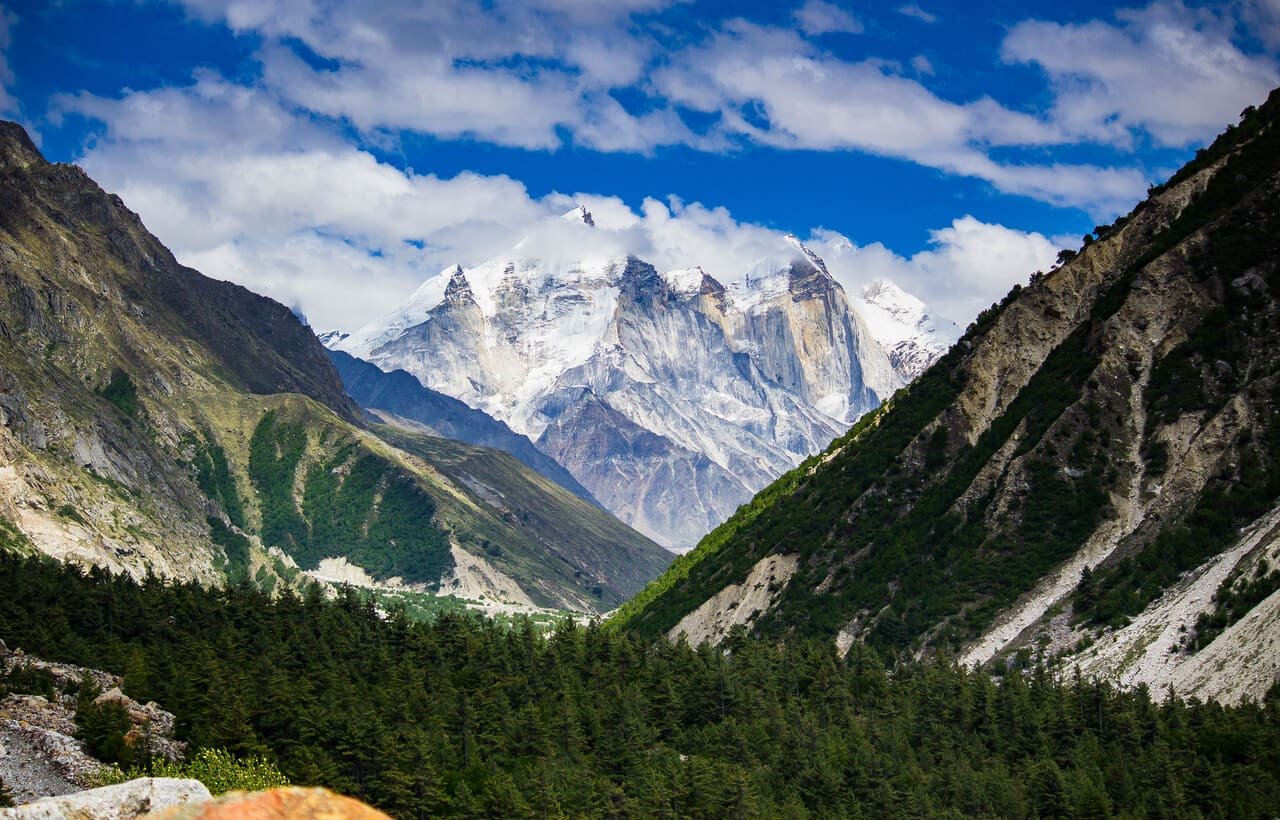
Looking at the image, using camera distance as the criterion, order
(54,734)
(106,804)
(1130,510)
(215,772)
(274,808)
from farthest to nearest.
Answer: (1130,510) < (54,734) < (215,772) < (106,804) < (274,808)

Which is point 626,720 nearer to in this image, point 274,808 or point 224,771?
point 224,771

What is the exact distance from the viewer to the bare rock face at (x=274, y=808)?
70.4 feet

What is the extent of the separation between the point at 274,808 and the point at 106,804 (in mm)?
15788

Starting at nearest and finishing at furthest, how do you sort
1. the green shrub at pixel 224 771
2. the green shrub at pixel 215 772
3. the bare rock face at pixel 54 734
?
the green shrub at pixel 215 772 < the bare rock face at pixel 54 734 < the green shrub at pixel 224 771

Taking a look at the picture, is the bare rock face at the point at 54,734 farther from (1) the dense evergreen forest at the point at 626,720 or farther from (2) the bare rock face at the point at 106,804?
(2) the bare rock face at the point at 106,804

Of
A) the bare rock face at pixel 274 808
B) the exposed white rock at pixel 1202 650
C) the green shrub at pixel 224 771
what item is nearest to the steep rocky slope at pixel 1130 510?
the exposed white rock at pixel 1202 650

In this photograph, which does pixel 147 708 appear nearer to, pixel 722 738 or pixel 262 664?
pixel 262 664

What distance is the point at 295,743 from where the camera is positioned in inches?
4464

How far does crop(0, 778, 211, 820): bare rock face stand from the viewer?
34.0 metres

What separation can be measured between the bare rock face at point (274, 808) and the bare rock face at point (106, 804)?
13.3 m

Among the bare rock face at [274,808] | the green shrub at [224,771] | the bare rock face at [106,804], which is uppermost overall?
the bare rock face at [274,808]

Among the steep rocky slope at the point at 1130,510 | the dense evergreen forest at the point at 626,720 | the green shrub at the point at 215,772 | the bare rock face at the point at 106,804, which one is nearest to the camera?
the bare rock face at the point at 106,804

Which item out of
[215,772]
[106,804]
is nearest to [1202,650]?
[215,772]

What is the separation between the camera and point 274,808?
2166 cm
